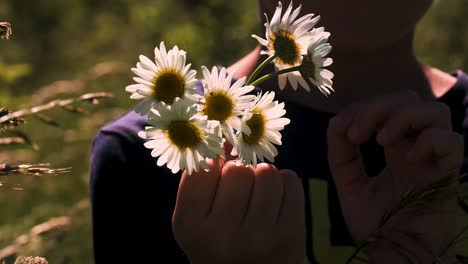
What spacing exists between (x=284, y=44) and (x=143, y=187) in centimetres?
99

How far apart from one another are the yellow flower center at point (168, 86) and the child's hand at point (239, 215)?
4.9 inches

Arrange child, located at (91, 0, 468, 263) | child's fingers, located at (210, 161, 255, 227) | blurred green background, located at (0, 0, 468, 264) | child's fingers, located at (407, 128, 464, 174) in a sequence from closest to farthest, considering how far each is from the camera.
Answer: child's fingers, located at (210, 161, 255, 227) < child's fingers, located at (407, 128, 464, 174) < child, located at (91, 0, 468, 263) < blurred green background, located at (0, 0, 468, 264)

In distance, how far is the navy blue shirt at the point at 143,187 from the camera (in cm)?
173

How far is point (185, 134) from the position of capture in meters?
0.76

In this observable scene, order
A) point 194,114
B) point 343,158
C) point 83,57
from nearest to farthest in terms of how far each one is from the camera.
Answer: point 194,114 < point 343,158 < point 83,57

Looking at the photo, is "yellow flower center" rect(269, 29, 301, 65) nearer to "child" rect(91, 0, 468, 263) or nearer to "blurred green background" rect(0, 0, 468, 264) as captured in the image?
"child" rect(91, 0, 468, 263)

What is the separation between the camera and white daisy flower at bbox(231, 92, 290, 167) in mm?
800

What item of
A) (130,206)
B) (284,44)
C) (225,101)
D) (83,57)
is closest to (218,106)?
(225,101)

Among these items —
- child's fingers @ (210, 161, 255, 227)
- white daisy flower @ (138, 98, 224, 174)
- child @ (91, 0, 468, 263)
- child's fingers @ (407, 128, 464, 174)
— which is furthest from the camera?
child @ (91, 0, 468, 263)

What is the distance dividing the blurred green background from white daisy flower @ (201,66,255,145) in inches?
38.7

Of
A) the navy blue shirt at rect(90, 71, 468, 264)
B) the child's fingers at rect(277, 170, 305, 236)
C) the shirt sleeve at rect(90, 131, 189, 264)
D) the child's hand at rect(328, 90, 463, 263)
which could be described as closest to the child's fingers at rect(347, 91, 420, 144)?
the child's hand at rect(328, 90, 463, 263)

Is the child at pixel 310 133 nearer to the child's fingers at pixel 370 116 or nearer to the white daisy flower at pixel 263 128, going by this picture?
the child's fingers at pixel 370 116

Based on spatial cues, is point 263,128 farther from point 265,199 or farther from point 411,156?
point 411,156

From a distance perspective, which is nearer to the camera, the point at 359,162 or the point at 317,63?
the point at 317,63
